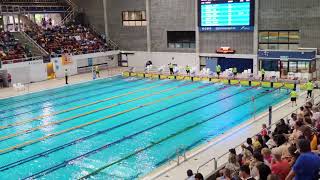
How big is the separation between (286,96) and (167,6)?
15.7 metres

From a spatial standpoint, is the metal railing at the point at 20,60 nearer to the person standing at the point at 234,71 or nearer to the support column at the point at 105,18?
the support column at the point at 105,18

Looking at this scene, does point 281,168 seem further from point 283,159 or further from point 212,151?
point 212,151

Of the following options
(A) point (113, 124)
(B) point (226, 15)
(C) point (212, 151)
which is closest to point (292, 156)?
(C) point (212, 151)

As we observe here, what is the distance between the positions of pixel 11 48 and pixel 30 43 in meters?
1.95

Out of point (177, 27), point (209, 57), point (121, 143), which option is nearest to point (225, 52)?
point (209, 57)

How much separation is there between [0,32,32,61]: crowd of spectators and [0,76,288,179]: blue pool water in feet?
16.3

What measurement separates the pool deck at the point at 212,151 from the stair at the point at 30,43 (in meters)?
20.8

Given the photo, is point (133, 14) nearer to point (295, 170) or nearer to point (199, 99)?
point (199, 99)

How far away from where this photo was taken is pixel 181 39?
3419cm

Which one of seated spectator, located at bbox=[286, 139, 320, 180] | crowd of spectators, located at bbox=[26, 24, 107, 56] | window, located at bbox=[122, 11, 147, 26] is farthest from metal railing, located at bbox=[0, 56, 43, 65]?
seated spectator, located at bbox=[286, 139, 320, 180]

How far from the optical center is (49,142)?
51.0 feet

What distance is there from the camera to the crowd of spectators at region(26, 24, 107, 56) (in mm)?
33781

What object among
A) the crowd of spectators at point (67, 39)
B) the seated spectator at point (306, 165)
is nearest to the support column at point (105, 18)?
the crowd of spectators at point (67, 39)

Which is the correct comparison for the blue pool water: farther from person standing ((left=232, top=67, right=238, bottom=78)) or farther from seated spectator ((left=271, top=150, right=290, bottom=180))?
seated spectator ((left=271, top=150, right=290, bottom=180))
